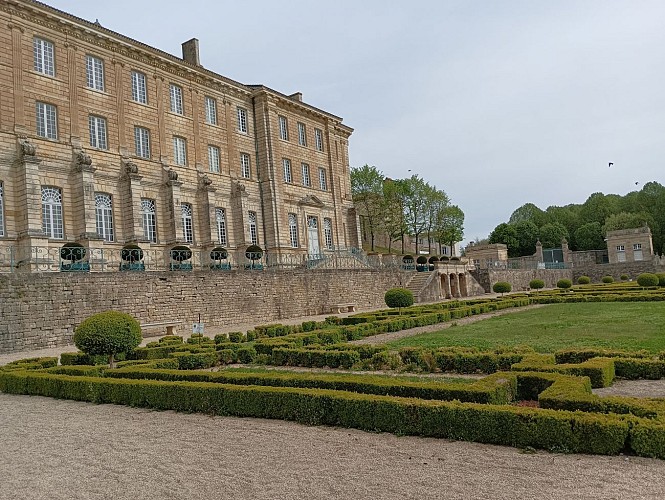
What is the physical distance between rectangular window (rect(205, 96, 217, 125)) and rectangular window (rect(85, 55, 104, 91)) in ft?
22.8

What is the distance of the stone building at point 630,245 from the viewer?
58.6 m

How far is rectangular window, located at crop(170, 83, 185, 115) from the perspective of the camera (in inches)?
1210

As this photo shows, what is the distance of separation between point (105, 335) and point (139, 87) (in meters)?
21.0

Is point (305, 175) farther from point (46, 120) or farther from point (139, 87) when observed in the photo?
point (46, 120)

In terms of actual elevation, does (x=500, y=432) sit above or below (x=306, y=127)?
below

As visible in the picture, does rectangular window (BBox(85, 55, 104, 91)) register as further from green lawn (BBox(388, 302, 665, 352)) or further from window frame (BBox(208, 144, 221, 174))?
green lawn (BBox(388, 302, 665, 352))

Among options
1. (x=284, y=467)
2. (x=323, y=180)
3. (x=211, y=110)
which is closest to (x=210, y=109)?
(x=211, y=110)

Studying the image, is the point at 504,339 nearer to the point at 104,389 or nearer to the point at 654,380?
the point at 654,380

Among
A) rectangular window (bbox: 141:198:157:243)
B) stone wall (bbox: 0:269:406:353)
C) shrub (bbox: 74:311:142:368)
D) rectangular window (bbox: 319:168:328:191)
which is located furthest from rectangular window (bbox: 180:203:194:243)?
shrub (bbox: 74:311:142:368)

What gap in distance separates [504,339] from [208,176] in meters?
22.7

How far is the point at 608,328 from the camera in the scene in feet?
47.5

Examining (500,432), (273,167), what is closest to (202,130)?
(273,167)

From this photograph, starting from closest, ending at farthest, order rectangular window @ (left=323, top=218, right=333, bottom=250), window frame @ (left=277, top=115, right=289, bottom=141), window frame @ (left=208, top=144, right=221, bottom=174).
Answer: window frame @ (left=208, top=144, right=221, bottom=174) → window frame @ (left=277, top=115, right=289, bottom=141) → rectangular window @ (left=323, top=218, right=333, bottom=250)

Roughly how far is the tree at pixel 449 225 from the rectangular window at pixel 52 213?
1632 inches
